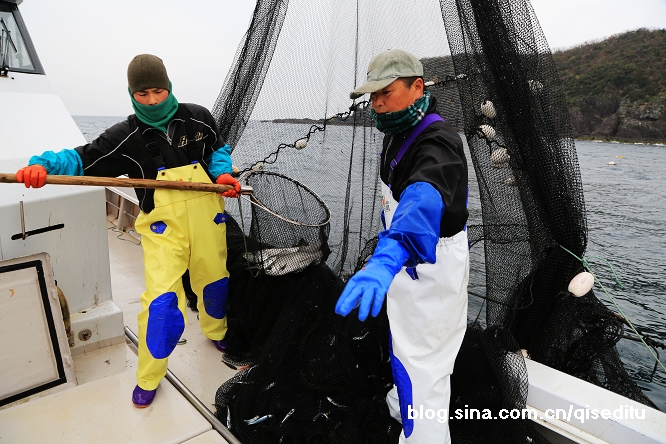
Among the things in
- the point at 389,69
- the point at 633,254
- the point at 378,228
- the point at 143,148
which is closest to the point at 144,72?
the point at 143,148

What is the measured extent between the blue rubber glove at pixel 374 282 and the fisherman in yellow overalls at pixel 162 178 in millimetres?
1571

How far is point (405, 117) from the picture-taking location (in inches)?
80.3

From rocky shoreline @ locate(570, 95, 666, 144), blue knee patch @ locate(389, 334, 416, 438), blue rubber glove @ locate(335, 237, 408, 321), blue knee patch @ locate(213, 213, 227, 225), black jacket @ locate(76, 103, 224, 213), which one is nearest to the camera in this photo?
blue rubber glove @ locate(335, 237, 408, 321)

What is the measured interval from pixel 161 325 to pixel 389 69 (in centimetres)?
195

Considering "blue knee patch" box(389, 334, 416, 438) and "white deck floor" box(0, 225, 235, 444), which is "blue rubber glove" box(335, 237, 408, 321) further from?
"white deck floor" box(0, 225, 235, 444)

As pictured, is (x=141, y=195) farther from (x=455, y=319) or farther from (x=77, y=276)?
(x=455, y=319)

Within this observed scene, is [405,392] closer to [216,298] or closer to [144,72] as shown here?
[216,298]

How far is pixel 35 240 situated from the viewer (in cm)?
272

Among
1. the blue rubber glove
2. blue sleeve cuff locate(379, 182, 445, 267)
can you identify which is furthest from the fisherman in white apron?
the blue rubber glove

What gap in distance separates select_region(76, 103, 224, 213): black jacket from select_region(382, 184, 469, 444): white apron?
1.71 m

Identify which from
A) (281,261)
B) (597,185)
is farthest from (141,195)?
Answer: (597,185)

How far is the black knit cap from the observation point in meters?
2.55

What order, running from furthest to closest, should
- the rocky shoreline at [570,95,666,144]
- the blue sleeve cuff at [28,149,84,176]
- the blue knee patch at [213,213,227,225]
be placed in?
the rocky shoreline at [570,95,666,144] → the blue knee patch at [213,213,227,225] → the blue sleeve cuff at [28,149,84,176]

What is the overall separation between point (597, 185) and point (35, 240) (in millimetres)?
22160
